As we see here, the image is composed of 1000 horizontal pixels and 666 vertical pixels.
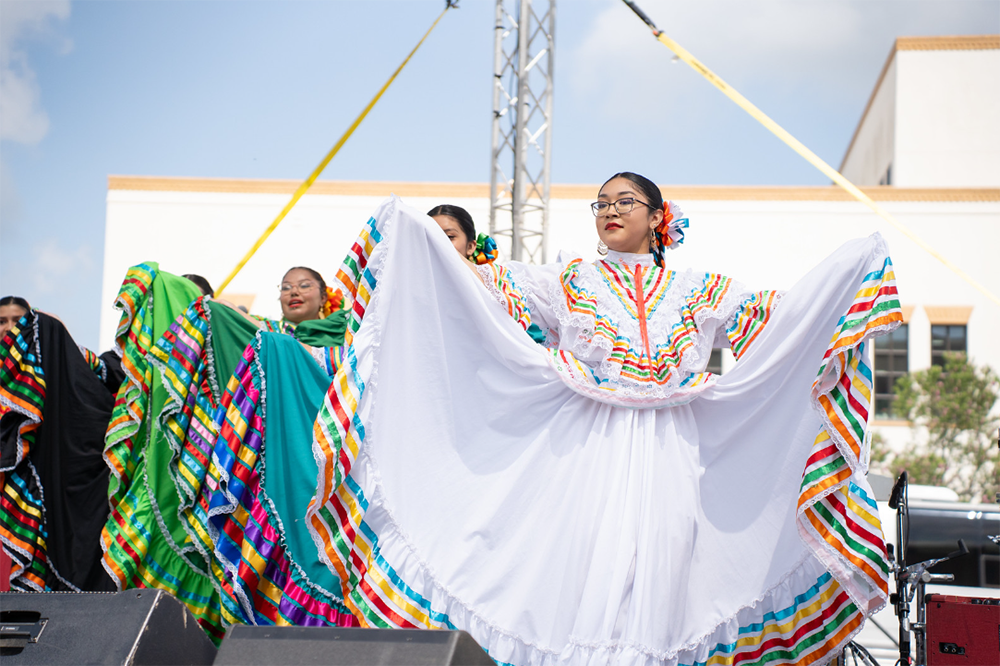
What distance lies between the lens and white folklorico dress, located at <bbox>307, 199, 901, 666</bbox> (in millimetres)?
2348

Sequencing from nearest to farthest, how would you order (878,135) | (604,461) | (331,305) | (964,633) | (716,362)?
1. (604,461)
2. (964,633)
3. (331,305)
4. (716,362)
5. (878,135)

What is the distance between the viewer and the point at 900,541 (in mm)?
3289

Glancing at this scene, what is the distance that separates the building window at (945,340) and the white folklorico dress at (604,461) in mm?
11181

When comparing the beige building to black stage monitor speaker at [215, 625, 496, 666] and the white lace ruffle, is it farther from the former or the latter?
black stage monitor speaker at [215, 625, 496, 666]

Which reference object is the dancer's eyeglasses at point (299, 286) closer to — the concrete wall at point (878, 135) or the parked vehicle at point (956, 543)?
the parked vehicle at point (956, 543)

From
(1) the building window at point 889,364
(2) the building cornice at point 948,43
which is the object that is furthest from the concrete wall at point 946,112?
(1) the building window at point 889,364

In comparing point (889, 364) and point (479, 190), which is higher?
point (479, 190)

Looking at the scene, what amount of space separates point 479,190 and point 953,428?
22.9 ft

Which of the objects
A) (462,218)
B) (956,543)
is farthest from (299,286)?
(956,543)

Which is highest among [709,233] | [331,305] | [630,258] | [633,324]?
[709,233]

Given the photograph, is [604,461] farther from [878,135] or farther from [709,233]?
[878,135]

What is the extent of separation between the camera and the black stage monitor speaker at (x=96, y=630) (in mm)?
1776

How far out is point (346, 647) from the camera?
1.74 m

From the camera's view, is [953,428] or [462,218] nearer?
[462,218]
